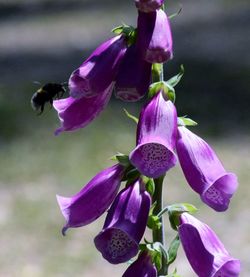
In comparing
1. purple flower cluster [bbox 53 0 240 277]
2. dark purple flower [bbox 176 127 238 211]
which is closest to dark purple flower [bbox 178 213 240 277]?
purple flower cluster [bbox 53 0 240 277]

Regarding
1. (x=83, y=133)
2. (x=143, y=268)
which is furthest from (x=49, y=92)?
(x=83, y=133)

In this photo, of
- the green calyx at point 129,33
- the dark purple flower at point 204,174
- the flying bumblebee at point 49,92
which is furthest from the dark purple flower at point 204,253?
the flying bumblebee at point 49,92

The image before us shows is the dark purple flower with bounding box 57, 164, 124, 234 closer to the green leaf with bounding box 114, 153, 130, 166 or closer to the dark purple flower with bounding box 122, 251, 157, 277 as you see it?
the green leaf with bounding box 114, 153, 130, 166

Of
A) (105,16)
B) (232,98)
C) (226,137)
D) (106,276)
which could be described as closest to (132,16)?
(105,16)

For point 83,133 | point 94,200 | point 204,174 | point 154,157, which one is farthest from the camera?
point 83,133

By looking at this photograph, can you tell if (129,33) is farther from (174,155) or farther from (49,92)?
(49,92)

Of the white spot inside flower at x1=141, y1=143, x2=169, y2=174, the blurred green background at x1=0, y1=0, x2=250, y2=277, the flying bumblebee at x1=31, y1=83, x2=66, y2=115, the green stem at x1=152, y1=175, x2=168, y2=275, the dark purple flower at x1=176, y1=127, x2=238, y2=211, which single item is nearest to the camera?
the white spot inside flower at x1=141, y1=143, x2=169, y2=174

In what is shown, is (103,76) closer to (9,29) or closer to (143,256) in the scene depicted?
(143,256)
